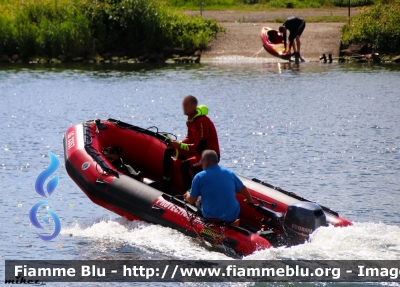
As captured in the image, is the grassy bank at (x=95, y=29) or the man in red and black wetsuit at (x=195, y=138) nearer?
the man in red and black wetsuit at (x=195, y=138)

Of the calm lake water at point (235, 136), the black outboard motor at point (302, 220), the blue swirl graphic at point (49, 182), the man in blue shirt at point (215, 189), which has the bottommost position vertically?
the calm lake water at point (235, 136)

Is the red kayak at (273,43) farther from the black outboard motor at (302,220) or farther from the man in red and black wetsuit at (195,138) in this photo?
the black outboard motor at (302,220)

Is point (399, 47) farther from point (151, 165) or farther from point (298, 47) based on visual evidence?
point (151, 165)

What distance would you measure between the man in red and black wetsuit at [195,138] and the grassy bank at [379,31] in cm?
1939

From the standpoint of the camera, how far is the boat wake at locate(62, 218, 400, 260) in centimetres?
946

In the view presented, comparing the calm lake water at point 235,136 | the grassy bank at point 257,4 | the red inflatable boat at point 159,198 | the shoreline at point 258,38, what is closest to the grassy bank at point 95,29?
the shoreline at point 258,38

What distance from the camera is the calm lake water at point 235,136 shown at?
10.5 metres

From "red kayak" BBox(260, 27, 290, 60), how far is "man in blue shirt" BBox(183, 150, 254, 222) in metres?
19.4

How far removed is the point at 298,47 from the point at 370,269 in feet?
66.4

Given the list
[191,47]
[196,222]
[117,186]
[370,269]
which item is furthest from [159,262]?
[191,47]

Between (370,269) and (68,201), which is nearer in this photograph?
(370,269)

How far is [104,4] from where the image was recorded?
31.8m

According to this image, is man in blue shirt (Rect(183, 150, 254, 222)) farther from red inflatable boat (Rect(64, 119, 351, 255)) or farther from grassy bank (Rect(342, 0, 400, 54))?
grassy bank (Rect(342, 0, 400, 54))

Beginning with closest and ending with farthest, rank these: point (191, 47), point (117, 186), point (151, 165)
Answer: point (117, 186)
point (151, 165)
point (191, 47)
